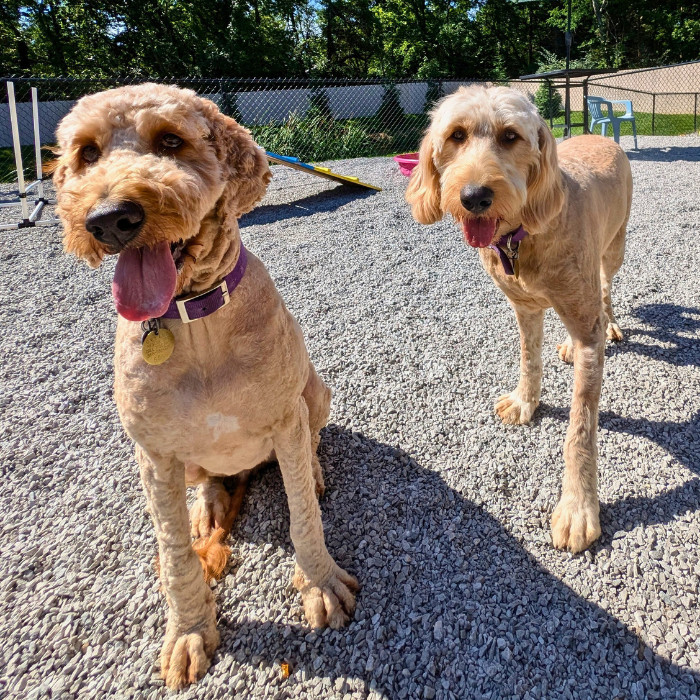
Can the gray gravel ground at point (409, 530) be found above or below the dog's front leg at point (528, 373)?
below

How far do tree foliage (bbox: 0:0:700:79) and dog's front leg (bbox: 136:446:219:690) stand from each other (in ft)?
69.7

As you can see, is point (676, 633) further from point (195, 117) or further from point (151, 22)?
point (151, 22)

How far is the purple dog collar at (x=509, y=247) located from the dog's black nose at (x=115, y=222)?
155cm

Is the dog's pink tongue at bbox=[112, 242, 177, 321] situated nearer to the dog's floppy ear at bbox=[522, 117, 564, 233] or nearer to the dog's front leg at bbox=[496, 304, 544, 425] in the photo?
the dog's floppy ear at bbox=[522, 117, 564, 233]

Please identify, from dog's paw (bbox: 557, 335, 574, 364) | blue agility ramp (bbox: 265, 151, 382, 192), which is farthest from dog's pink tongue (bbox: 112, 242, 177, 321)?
blue agility ramp (bbox: 265, 151, 382, 192)

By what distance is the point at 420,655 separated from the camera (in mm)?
1636

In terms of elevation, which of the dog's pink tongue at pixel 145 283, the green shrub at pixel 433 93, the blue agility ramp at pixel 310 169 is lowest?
the dog's pink tongue at pixel 145 283

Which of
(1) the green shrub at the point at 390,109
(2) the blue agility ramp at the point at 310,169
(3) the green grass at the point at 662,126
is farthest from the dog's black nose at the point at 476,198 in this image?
(3) the green grass at the point at 662,126

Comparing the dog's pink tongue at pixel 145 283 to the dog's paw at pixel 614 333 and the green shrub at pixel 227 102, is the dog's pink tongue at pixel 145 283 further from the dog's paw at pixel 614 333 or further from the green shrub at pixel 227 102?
the green shrub at pixel 227 102

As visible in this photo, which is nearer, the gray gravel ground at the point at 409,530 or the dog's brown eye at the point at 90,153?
the dog's brown eye at the point at 90,153

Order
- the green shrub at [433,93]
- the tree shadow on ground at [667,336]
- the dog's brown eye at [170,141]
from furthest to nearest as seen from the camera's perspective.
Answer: the green shrub at [433,93]
the tree shadow on ground at [667,336]
the dog's brown eye at [170,141]

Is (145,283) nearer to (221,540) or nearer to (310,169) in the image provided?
(221,540)

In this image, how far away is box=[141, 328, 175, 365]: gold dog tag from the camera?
1.36m

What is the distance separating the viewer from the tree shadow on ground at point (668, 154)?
9.85m
